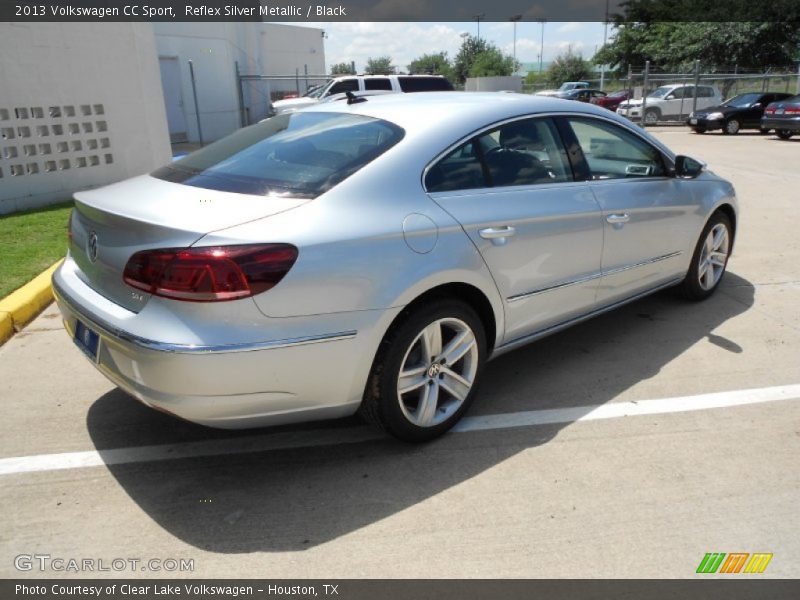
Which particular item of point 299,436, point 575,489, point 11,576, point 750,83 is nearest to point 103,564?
point 11,576

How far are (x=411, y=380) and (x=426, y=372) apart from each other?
3.9 inches

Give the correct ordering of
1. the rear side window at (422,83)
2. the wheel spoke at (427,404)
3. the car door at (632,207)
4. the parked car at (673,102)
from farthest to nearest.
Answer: the parked car at (673,102), the rear side window at (422,83), the car door at (632,207), the wheel spoke at (427,404)

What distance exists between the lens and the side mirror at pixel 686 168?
447 centimetres

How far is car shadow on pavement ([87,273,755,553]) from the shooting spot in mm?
2650

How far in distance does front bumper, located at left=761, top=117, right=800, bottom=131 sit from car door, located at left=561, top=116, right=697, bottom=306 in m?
17.2

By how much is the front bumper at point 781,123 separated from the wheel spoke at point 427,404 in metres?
19.7

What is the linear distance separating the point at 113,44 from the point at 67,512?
8694 millimetres

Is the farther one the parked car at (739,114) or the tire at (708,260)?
the parked car at (739,114)

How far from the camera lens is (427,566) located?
7.89ft

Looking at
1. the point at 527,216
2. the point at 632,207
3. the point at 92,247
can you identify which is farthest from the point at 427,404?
the point at 632,207

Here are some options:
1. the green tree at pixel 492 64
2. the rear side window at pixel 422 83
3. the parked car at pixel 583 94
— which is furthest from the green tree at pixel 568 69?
the rear side window at pixel 422 83

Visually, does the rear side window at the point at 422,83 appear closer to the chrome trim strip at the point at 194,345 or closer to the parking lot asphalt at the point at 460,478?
the parking lot asphalt at the point at 460,478

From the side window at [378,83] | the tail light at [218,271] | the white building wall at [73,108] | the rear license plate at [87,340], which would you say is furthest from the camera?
the side window at [378,83]
